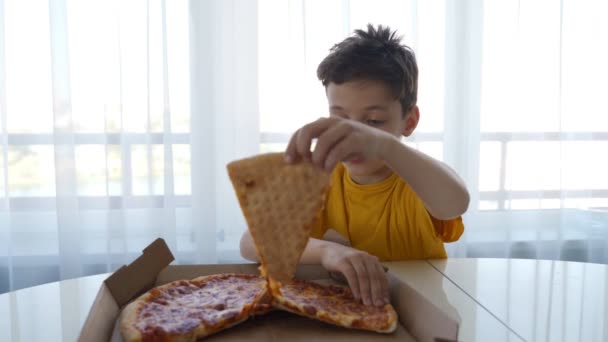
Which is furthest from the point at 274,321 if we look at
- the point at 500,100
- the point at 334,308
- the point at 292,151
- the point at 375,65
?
the point at 500,100

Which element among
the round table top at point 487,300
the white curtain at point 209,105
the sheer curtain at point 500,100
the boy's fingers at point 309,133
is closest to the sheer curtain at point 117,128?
the white curtain at point 209,105

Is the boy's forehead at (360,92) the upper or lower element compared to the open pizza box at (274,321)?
upper

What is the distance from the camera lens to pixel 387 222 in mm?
1471

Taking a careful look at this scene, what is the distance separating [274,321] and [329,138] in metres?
0.31

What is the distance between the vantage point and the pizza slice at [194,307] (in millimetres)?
914

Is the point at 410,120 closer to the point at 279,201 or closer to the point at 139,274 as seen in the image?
the point at 279,201

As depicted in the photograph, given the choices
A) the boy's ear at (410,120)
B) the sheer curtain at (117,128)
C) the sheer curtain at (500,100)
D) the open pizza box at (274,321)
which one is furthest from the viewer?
the sheer curtain at (500,100)

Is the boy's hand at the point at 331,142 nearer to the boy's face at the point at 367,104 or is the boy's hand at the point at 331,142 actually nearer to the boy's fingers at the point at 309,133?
the boy's fingers at the point at 309,133

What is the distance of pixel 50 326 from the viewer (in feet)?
3.10

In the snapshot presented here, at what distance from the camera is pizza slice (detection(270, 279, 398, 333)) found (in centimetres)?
95

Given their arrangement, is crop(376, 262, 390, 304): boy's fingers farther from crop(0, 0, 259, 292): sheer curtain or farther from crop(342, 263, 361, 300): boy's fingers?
crop(0, 0, 259, 292): sheer curtain

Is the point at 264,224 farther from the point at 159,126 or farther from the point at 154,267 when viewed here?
the point at 159,126

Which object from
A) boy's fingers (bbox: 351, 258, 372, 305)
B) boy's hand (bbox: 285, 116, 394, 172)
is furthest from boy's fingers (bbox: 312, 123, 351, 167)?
boy's fingers (bbox: 351, 258, 372, 305)

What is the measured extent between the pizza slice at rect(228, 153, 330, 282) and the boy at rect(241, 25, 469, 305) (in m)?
0.10
